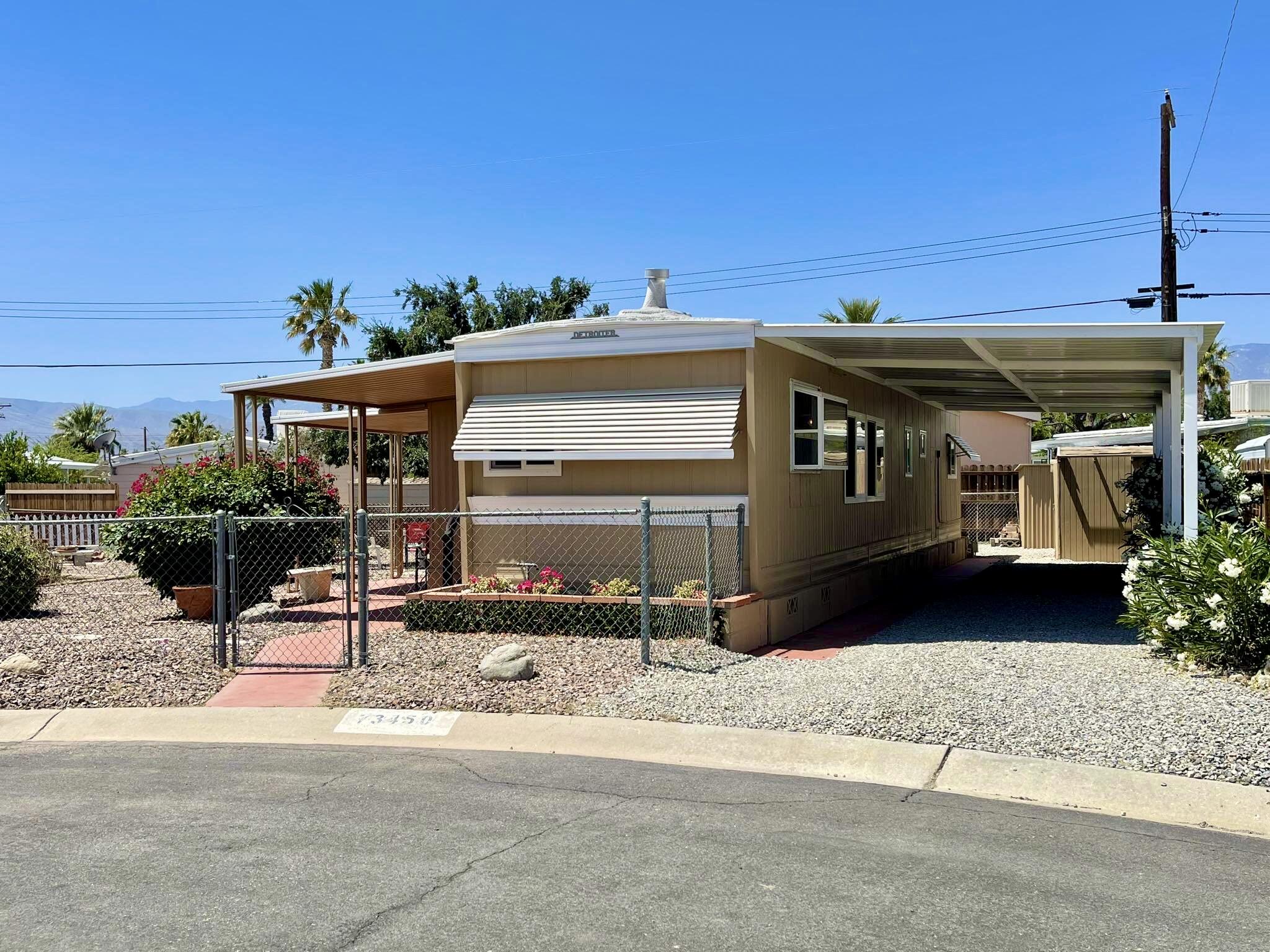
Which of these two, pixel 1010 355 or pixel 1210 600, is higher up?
pixel 1010 355

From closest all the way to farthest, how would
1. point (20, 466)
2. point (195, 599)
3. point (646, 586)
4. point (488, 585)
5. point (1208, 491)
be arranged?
point (646, 586) → point (488, 585) → point (195, 599) → point (1208, 491) → point (20, 466)

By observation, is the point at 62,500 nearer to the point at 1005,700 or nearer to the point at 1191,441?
the point at 1005,700

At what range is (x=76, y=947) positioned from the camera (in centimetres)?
380

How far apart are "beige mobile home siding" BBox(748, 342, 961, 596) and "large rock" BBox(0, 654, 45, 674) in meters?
6.00

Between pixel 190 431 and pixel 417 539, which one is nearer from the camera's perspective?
pixel 417 539

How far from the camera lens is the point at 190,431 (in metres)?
45.7

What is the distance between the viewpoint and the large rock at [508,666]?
8195 mm

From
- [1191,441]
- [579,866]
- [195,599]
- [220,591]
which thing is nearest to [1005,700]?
[1191,441]

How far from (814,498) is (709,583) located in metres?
3.04

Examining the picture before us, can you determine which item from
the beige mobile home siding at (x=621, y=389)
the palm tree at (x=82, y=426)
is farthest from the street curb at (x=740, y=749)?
the palm tree at (x=82, y=426)

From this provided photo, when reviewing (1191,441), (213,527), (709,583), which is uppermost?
(1191,441)

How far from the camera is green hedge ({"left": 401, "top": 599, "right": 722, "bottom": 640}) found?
9.78 metres

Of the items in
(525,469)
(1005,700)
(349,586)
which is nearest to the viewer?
(1005,700)

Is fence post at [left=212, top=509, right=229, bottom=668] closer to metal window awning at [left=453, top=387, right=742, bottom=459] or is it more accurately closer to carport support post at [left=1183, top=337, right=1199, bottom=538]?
metal window awning at [left=453, top=387, right=742, bottom=459]
